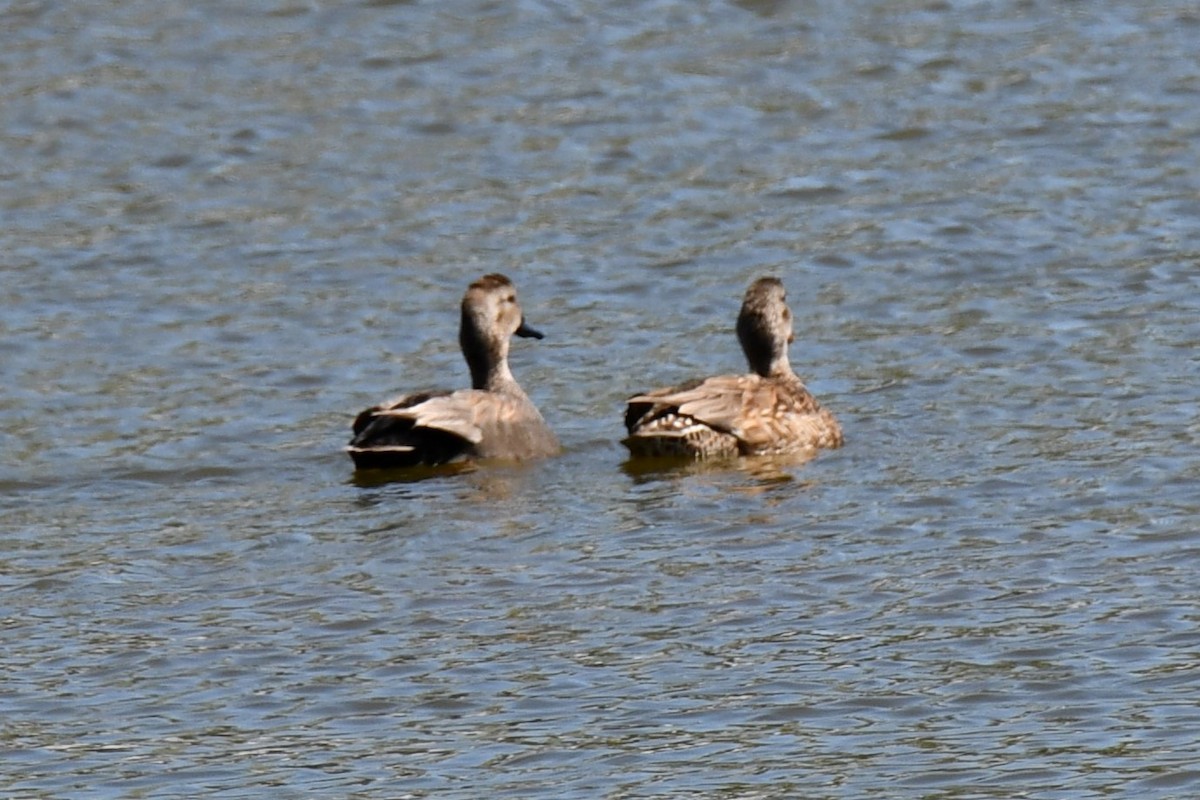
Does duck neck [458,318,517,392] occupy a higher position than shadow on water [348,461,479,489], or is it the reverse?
duck neck [458,318,517,392]

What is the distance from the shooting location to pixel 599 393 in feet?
43.3

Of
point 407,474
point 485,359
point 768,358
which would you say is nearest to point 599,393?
point 485,359

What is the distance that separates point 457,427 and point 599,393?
1.37 metres

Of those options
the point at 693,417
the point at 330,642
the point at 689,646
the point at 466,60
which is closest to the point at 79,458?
the point at 693,417

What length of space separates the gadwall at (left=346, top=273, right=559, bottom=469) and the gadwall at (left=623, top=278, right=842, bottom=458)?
18.5 inches

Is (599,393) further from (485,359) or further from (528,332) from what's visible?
(485,359)

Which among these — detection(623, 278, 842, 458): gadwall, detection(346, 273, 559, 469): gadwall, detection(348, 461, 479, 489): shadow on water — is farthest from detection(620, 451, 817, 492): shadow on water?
detection(348, 461, 479, 489): shadow on water

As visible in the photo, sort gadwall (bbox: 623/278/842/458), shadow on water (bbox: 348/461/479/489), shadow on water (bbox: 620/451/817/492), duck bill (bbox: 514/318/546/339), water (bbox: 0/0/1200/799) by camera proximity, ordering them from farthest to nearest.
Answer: duck bill (bbox: 514/318/546/339)
gadwall (bbox: 623/278/842/458)
shadow on water (bbox: 348/461/479/489)
shadow on water (bbox: 620/451/817/492)
water (bbox: 0/0/1200/799)

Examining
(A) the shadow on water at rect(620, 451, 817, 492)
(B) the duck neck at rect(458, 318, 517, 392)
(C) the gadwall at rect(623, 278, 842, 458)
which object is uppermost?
(B) the duck neck at rect(458, 318, 517, 392)

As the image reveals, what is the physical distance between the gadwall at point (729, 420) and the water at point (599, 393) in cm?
19

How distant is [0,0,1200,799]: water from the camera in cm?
788

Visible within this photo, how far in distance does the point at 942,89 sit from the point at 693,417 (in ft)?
21.6

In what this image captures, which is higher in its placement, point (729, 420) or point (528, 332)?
point (528, 332)

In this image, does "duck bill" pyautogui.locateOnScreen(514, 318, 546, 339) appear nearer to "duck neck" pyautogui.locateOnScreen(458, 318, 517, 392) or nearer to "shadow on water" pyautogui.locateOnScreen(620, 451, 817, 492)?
"duck neck" pyautogui.locateOnScreen(458, 318, 517, 392)
